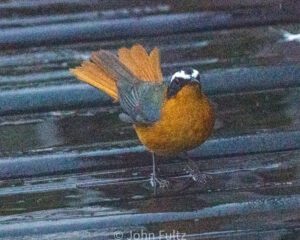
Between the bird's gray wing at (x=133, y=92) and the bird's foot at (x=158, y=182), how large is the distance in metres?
0.36

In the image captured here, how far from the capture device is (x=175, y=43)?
3.81 meters

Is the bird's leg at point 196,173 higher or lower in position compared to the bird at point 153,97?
lower

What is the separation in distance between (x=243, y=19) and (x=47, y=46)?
0.65m

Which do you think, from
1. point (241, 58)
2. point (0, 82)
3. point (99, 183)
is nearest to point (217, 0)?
point (241, 58)

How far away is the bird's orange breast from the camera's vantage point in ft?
10.2

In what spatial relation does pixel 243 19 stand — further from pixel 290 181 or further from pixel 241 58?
pixel 290 181

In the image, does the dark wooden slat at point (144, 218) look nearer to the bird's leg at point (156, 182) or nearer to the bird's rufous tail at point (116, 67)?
the bird's leg at point (156, 182)

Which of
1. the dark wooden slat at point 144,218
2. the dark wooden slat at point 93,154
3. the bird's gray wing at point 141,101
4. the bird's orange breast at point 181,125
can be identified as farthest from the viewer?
the bird's gray wing at point 141,101

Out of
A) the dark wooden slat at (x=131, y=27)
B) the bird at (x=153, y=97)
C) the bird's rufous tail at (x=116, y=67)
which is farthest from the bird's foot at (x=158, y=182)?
the dark wooden slat at (x=131, y=27)

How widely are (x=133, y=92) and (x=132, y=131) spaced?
0.12 metres

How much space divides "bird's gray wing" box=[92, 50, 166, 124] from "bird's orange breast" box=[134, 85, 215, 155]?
34 mm

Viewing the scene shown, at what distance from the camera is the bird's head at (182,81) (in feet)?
10.4

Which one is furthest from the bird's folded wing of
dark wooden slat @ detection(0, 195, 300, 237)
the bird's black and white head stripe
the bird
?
dark wooden slat @ detection(0, 195, 300, 237)

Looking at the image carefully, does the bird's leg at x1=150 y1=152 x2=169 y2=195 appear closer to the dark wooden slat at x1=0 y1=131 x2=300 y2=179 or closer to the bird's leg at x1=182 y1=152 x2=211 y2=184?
the bird's leg at x1=182 y1=152 x2=211 y2=184
